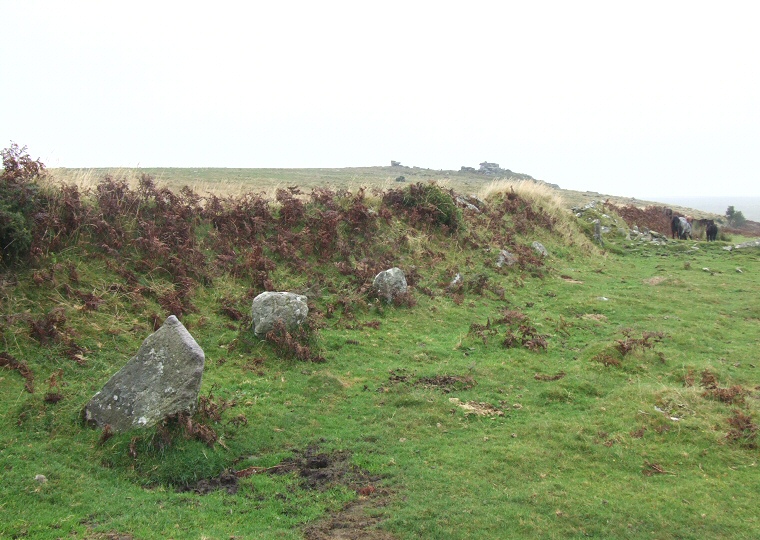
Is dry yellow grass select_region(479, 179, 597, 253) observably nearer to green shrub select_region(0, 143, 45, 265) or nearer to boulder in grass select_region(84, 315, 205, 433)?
green shrub select_region(0, 143, 45, 265)

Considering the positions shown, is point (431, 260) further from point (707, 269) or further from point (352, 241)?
point (707, 269)

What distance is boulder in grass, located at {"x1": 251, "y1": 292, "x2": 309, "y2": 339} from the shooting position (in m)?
11.9

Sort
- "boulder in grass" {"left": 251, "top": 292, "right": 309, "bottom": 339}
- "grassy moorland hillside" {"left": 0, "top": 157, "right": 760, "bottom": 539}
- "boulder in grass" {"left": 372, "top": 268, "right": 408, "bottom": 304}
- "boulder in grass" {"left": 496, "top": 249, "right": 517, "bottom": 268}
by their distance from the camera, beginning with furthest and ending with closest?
"boulder in grass" {"left": 496, "top": 249, "right": 517, "bottom": 268} → "boulder in grass" {"left": 372, "top": 268, "right": 408, "bottom": 304} → "boulder in grass" {"left": 251, "top": 292, "right": 309, "bottom": 339} → "grassy moorland hillside" {"left": 0, "top": 157, "right": 760, "bottom": 539}

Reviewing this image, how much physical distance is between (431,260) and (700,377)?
10.2m

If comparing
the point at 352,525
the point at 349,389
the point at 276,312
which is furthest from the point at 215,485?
the point at 276,312

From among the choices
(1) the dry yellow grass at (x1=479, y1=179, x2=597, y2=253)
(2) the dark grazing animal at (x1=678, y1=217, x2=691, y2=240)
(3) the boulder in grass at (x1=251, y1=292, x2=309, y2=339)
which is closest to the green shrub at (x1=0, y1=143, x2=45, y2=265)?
(3) the boulder in grass at (x1=251, y1=292, x2=309, y2=339)

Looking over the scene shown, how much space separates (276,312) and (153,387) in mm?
4376

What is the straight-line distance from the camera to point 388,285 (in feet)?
51.2

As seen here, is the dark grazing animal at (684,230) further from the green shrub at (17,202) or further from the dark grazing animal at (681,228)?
the green shrub at (17,202)

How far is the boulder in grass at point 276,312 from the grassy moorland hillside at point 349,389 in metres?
0.38

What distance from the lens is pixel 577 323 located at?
15602 mm

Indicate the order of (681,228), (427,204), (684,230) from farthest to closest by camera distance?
(681,228) → (684,230) → (427,204)

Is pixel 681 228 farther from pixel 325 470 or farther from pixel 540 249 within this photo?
pixel 325 470

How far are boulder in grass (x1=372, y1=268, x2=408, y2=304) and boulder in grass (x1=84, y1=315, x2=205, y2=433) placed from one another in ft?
26.4
